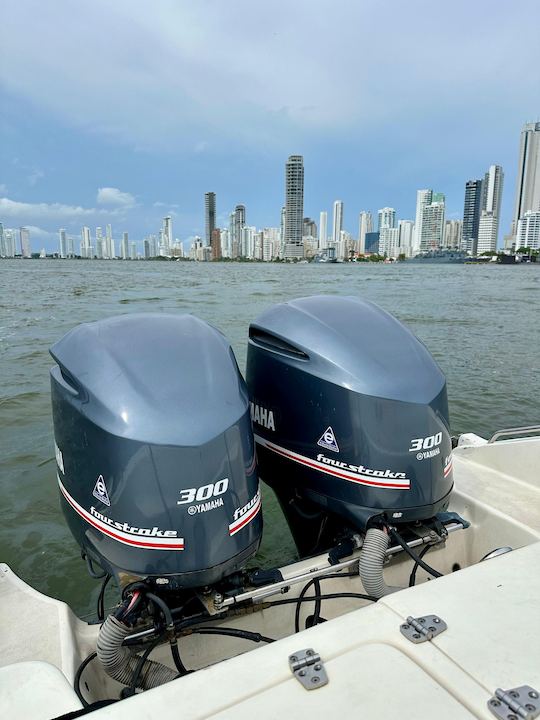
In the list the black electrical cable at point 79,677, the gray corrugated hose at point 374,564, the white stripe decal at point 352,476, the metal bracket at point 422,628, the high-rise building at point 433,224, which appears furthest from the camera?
the high-rise building at point 433,224

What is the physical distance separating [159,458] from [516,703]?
968 mm

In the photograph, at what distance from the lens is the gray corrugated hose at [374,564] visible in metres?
1.67

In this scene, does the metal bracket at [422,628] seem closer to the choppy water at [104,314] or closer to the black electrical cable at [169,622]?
the black electrical cable at [169,622]

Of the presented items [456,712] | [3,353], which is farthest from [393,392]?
[3,353]

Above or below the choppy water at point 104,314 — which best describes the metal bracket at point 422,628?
above

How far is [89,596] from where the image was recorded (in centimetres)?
324

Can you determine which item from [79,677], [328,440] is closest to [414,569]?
[328,440]

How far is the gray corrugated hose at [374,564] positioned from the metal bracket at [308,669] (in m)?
0.63

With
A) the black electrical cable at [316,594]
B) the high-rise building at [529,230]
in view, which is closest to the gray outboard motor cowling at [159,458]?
the black electrical cable at [316,594]

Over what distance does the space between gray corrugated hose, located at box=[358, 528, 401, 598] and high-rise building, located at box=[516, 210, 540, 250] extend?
413 feet

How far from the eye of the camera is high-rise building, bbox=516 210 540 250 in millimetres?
114812

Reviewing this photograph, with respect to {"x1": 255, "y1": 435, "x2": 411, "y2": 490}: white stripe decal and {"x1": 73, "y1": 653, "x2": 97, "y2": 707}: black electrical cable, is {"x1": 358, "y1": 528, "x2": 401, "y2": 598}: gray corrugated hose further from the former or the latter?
{"x1": 73, "y1": 653, "x2": 97, "y2": 707}: black electrical cable

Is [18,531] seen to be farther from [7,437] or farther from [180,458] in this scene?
[180,458]

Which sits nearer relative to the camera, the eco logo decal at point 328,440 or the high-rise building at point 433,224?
the eco logo decal at point 328,440
